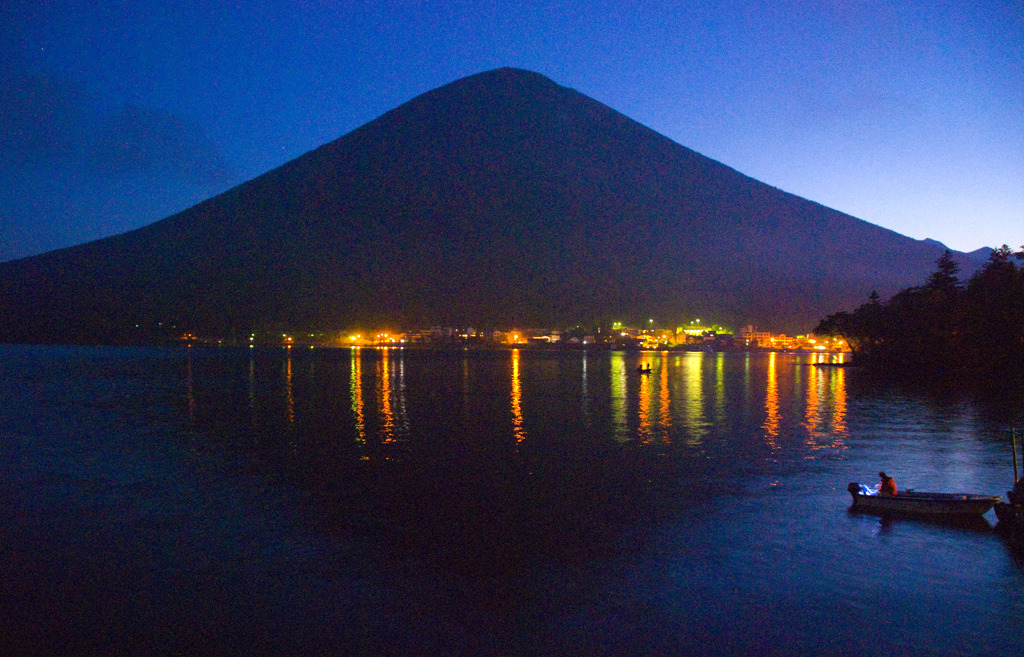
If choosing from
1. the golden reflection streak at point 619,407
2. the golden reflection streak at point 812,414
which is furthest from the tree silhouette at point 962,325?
the golden reflection streak at point 619,407

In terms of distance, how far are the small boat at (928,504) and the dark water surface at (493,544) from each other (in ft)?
1.09

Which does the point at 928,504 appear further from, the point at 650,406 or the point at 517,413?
the point at 650,406

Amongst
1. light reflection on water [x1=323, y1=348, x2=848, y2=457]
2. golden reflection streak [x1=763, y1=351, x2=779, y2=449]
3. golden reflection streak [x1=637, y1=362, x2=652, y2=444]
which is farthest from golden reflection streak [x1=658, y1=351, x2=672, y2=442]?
golden reflection streak [x1=763, y1=351, x2=779, y2=449]

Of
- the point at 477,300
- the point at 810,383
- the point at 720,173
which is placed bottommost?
the point at 810,383

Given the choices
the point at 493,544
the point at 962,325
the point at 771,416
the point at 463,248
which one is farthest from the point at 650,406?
the point at 463,248

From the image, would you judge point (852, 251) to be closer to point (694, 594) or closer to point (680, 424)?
point (680, 424)

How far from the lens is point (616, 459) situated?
16562 mm

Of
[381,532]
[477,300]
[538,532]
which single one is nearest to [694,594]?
[538,532]

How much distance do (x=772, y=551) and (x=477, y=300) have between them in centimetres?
14794

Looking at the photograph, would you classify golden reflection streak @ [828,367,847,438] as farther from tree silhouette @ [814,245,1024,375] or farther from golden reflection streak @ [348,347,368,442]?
golden reflection streak @ [348,347,368,442]

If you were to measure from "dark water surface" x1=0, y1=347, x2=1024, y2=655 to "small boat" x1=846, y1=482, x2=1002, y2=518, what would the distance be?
1.09 feet

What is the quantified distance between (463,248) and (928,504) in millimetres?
152328

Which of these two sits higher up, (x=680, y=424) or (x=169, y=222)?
(x=169, y=222)

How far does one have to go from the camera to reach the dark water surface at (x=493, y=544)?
732cm
